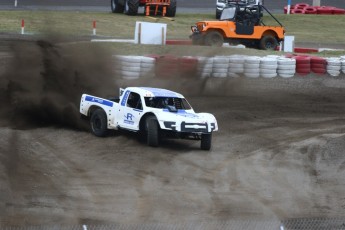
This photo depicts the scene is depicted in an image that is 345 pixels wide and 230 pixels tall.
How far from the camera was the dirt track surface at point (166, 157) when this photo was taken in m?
11.6

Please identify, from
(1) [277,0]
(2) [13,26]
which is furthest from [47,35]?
(1) [277,0]

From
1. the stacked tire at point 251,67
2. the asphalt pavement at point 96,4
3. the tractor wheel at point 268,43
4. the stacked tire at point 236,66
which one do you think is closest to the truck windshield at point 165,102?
the stacked tire at point 236,66

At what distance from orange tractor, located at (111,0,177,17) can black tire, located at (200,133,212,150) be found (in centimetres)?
2276

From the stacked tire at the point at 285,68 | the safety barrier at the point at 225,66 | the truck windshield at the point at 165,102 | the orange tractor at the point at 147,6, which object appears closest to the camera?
the truck windshield at the point at 165,102

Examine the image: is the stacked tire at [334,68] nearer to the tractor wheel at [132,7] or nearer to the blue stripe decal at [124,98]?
the blue stripe decal at [124,98]

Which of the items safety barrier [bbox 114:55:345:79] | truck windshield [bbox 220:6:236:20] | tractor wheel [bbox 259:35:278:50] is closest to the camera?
safety barrier [bbox 114:55:345:79]

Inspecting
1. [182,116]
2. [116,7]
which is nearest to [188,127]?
[182,116]

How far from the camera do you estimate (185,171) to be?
1380 centimetres

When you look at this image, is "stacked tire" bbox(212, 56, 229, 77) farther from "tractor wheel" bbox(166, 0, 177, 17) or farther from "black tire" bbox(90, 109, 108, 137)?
"tractor wheel" bbox(166, 0, 177, 17)

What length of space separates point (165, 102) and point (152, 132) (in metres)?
0.93

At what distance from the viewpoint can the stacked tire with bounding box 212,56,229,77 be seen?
2178cm

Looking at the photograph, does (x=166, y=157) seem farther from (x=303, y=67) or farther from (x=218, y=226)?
(x=303, y=67)

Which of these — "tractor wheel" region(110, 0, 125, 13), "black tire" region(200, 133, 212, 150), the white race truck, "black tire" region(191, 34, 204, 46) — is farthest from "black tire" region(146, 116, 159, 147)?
"tractor wheel" region(110, 0, 125, 13)

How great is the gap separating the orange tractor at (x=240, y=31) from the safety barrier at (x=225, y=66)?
224 inches
